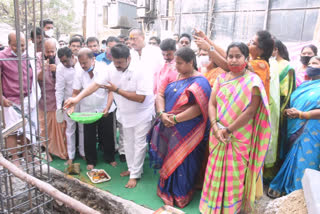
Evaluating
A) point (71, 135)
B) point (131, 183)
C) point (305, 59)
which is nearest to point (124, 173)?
point (131, 183)

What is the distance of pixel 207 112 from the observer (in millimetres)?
2811

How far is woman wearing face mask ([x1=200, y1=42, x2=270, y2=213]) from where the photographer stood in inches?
94.6

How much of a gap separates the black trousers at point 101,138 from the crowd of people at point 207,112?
0.8 inches

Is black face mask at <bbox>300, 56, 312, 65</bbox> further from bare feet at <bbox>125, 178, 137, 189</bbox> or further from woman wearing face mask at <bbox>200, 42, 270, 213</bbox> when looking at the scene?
bare feet at <bbox>125, 178, 137, 189</bbox>

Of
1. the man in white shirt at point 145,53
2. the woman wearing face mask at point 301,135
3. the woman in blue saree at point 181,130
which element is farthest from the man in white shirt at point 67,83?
the woman wearing face mask at point 301,135

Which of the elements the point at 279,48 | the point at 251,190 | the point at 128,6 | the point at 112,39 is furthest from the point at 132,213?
the point at 128,6

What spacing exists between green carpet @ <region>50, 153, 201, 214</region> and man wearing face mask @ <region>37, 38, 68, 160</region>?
24cm

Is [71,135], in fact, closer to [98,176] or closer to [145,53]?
[98,176]

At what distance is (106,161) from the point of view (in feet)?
13.2

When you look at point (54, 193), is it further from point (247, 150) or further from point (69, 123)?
point (69, 123)

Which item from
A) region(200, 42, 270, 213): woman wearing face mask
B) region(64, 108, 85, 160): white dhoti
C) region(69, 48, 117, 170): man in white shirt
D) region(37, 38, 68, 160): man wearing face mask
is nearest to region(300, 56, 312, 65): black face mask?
region(200, 42, 270, 213): woman wearing face mask

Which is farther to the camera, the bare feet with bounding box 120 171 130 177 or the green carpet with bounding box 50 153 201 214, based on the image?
the bare feet with bounding box 120 171 130 177

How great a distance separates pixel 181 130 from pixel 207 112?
36 centimetres

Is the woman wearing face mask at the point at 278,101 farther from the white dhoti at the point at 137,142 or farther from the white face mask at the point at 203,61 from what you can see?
the white dhoti at the point at 137,142
